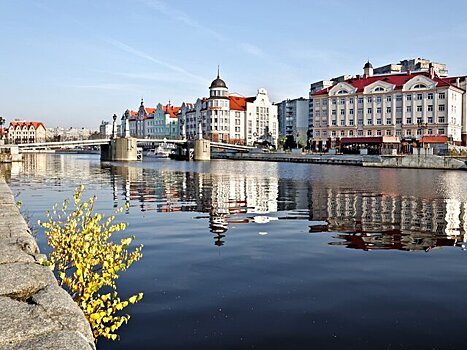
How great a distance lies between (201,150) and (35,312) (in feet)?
395

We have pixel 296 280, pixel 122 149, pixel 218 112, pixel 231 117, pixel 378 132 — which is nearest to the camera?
pixel 296 280

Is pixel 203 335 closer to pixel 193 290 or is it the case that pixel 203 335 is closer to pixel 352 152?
pixel 193 290

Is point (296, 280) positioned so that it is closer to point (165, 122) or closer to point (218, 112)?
point (218, 112)

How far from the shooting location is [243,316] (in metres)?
7.82

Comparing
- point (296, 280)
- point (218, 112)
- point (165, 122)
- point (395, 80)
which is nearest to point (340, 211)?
point (296, 280)

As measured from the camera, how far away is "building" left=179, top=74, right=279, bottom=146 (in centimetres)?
15600

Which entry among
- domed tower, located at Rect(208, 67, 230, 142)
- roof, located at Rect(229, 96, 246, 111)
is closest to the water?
domed tower, located at Rect(208, 67, 230, 142)

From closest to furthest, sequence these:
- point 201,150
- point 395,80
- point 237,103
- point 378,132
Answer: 1. point 378,132
2. point 395,80
3. point 201,150
4. point 237,103

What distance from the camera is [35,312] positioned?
470 cm

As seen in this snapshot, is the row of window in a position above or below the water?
above

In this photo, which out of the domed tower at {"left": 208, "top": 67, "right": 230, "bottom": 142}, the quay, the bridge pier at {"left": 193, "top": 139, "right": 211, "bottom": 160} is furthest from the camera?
the domed tower at {"left": 208, "top": 67, "right": 230, "bottom": 142}

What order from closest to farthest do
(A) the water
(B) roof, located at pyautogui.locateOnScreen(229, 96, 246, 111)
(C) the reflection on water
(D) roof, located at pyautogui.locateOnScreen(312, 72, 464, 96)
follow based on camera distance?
(A) the water
(C) the reflection on water
(D) roof, located at pyautogui.locateOnScreen(312, 72, 464, 96)
(B) roof, located at pyautogui.locateOnScreen(229, 96, 246, 111)

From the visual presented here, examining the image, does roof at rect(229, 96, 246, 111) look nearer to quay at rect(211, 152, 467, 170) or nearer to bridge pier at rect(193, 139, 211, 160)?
bridge pier at rect(193, 139, 211, 160)

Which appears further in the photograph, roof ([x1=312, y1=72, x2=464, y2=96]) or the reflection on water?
roof ([x1=312, y1=72, x2=464, y2=96])
